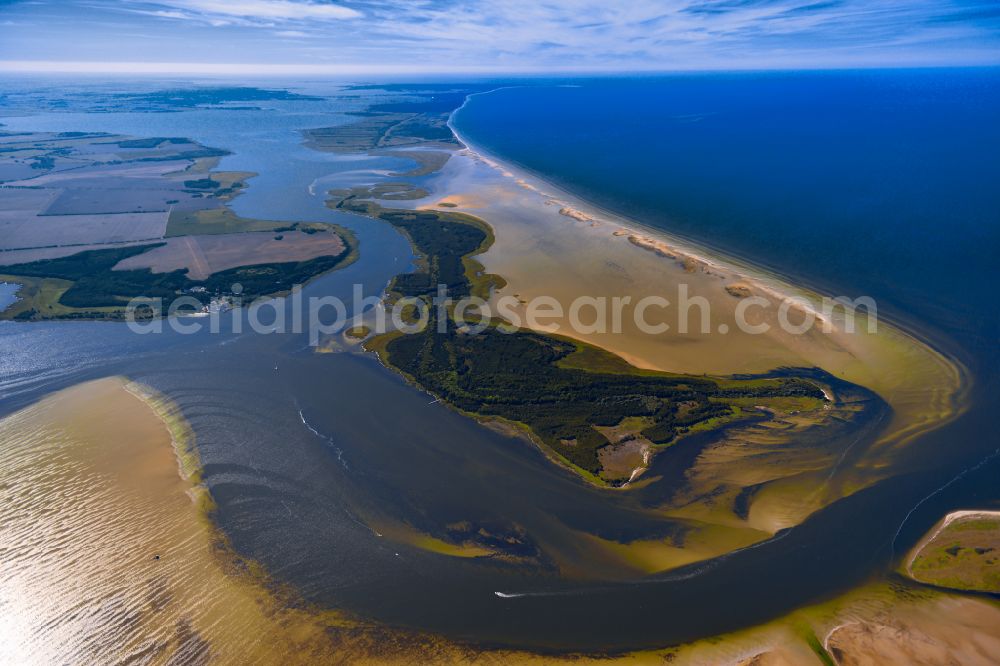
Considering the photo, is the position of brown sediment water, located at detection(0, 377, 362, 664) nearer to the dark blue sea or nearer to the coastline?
the coastline

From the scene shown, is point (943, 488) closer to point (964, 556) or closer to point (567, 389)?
point (964, 556)

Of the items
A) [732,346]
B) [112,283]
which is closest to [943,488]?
[732,346]

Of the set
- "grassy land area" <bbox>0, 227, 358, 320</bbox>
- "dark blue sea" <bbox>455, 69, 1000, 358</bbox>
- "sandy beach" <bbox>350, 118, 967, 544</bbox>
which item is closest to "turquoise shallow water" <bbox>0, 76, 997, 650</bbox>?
"sandy beach" <bbox>350, 118, 967, 544</bbox>

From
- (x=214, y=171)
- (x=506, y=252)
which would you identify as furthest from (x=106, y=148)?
(x=506, y=252)

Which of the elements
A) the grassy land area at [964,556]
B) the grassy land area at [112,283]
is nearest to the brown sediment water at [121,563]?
the grassy land area at [112,283]

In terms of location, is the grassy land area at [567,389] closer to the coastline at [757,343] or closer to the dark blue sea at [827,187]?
the coastline at [757,343]
